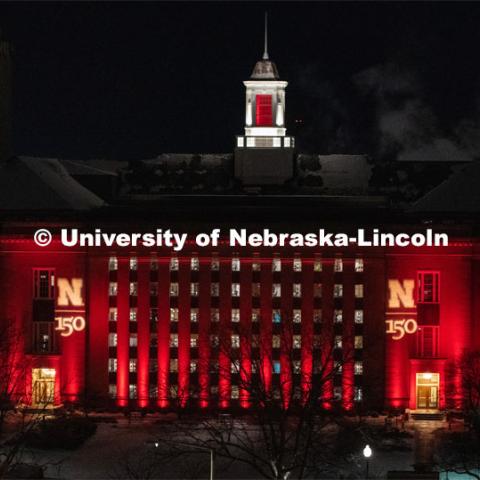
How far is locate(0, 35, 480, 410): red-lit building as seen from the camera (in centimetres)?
A: 9212

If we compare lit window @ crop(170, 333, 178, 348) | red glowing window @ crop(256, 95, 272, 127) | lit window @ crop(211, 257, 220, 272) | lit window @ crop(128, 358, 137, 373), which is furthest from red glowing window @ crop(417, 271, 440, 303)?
red glowing window @ crop(256, 95, 272, 127)

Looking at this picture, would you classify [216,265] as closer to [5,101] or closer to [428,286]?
[428,286]

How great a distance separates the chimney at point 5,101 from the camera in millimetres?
105875

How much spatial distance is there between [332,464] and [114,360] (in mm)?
28980

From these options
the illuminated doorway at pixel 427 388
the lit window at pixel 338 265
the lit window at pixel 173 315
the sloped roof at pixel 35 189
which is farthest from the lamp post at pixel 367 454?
the sloped roof at pixel 35 189

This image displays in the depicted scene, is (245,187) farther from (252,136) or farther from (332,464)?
(332,464)

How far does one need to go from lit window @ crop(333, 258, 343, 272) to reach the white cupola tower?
55.2 feet

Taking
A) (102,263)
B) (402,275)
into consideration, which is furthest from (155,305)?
(402,275)

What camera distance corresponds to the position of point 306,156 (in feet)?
366

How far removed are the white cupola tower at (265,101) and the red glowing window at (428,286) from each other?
19.5m

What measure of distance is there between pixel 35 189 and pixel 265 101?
62.7 ft

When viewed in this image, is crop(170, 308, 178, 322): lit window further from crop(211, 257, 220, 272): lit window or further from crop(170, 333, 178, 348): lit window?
crop(211, 257, 220, 272): lit window

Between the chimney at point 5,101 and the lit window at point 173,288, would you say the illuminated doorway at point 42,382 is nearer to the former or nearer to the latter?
the lit window at point 173,288

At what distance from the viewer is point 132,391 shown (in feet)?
304
